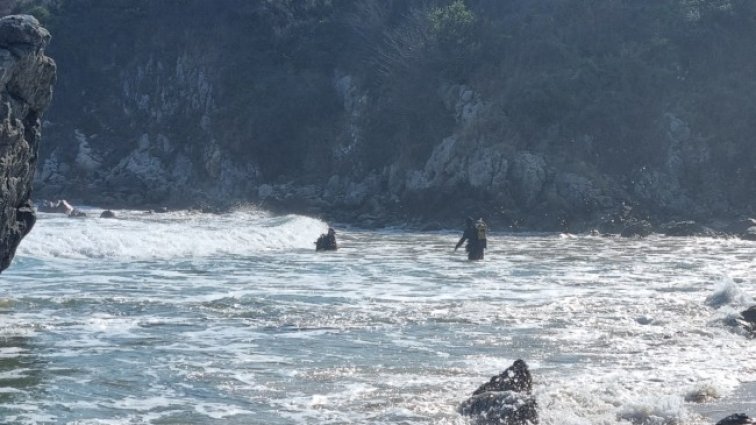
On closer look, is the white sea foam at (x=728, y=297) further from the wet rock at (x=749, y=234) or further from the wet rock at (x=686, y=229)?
the wet rock at (x=686, y=229)

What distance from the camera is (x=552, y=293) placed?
19.5 m

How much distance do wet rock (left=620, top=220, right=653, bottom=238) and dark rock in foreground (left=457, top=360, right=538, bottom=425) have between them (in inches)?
892

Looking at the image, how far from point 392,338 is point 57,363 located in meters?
4.09

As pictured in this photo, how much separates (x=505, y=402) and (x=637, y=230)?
23678mm

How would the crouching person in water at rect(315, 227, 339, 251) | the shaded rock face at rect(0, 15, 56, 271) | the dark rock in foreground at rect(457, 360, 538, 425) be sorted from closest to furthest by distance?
the dark rock in foreground at rect(457, 360, 538, 425)
the shaded rock face at rect(0, 15, 56, 271)
the crouching person in water at rect(315, 227, 339, 251)

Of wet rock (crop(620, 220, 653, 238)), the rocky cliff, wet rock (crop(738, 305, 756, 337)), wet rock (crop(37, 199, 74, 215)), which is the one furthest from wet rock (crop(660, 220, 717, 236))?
wet rock (crop(37, 199, 74, 215))

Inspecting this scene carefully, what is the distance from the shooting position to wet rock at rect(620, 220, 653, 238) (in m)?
33.4

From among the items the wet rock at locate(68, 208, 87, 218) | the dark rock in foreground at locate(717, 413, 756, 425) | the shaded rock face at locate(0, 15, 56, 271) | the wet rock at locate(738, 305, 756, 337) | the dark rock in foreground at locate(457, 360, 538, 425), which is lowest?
the wet rock at locate(68, 208, 87, 218)

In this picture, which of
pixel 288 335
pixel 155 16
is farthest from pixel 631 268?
pixel 155 16

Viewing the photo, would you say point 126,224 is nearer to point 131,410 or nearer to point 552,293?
point 552,293

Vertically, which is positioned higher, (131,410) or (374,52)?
(374,52)

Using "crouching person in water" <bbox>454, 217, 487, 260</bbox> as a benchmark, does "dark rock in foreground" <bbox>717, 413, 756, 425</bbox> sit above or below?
below

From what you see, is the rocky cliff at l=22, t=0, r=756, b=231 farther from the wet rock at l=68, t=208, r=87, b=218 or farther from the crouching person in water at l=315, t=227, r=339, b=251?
the crouching person in water at l=315, t=227, r=339, b=251

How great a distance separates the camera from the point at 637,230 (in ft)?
110
